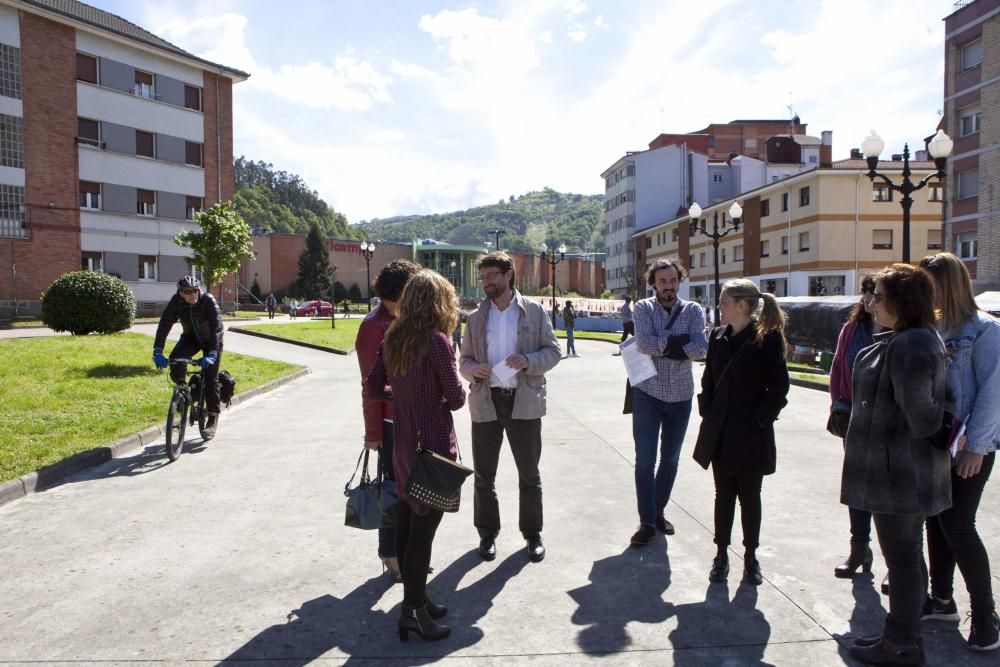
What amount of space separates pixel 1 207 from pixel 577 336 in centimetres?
2886

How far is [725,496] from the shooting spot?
414 cm

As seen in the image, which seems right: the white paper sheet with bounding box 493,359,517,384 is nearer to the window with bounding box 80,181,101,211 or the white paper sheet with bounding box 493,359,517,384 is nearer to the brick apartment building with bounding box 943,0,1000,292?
the brick apartment building with bounding box 943,0,1000,292

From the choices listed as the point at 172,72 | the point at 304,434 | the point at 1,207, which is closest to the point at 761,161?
the point at 172,72

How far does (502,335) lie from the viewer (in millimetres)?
4434

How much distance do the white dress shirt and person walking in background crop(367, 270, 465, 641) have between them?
1.02 meters

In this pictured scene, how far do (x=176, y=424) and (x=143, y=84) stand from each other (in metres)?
39.1

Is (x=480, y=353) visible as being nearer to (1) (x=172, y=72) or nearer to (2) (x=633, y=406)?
(2) (x=633, y=406)

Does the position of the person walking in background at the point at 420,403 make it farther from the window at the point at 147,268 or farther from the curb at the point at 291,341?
the window at the point at 147,268

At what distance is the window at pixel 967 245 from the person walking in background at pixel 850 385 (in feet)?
116

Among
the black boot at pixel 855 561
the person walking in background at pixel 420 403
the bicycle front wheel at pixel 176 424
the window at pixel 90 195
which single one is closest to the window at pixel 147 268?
the window at pixel 90 195

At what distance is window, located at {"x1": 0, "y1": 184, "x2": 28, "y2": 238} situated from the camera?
3466cm

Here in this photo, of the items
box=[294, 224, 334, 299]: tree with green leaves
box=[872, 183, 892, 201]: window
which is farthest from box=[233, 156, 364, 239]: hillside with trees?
box=[872, 183, 892, 201]: window

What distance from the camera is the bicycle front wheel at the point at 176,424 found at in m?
7.35

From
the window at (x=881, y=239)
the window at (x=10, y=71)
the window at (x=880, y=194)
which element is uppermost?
the window at (x=10, y=71)
